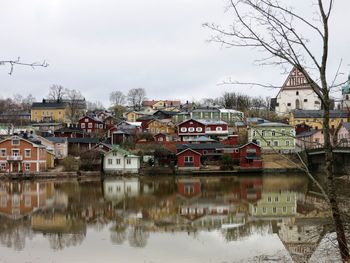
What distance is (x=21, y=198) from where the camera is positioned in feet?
99.9

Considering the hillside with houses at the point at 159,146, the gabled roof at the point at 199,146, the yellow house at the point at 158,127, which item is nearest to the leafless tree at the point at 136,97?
the hillside with houses at the point at 159,146

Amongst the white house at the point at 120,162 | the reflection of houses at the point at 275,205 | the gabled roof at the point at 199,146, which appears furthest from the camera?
the gabled roof at the point at 199,146

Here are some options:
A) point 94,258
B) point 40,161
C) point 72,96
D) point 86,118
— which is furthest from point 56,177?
point 72,96

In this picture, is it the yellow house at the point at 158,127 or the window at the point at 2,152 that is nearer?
the window at the point at 2,152

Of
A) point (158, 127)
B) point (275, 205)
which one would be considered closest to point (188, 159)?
point (158, 127)

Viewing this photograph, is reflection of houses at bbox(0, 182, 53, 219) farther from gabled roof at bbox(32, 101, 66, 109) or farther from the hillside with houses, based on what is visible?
gabled roof at bbox(32, 101, 66, 109)

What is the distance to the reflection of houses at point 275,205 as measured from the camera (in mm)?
22359

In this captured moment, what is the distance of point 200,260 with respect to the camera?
13664 millimetres

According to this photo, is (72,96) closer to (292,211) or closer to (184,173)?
(184,173)

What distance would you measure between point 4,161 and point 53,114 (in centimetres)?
4911

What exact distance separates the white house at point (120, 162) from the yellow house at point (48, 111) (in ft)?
153

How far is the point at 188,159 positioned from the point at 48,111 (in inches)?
2101

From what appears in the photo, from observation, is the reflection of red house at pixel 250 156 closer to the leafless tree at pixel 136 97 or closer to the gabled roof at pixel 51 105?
the gabled roof at pixel 51 105

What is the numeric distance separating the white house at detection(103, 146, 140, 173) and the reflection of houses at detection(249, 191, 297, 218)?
75.8ft
